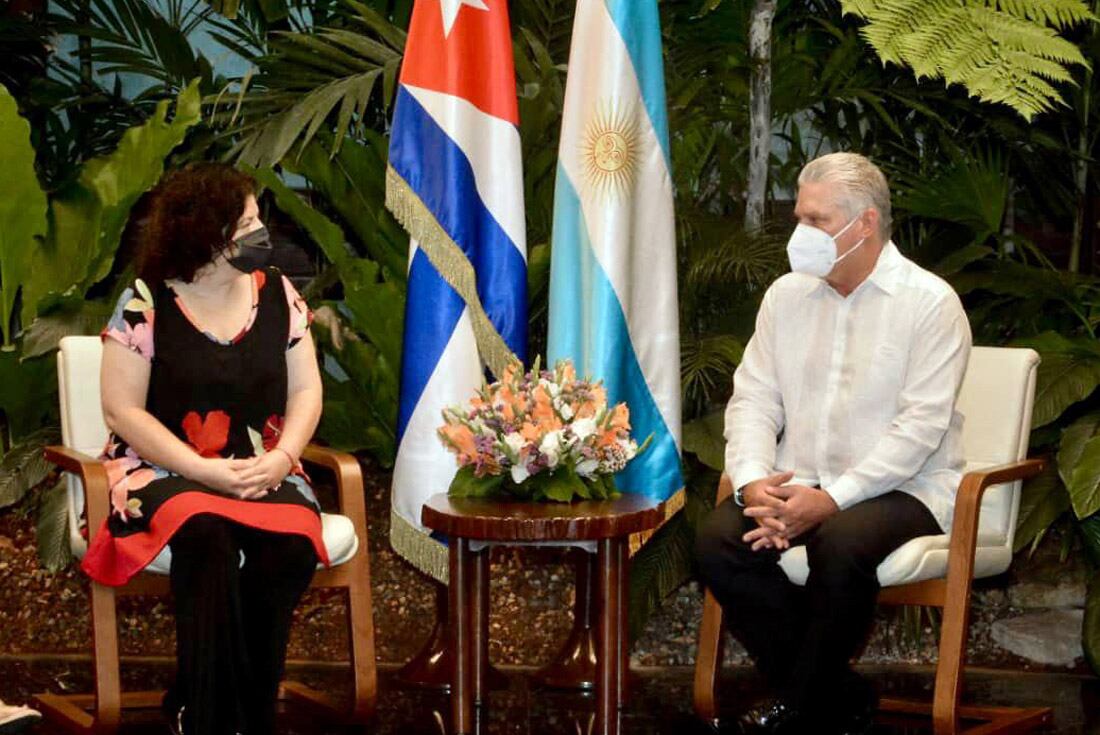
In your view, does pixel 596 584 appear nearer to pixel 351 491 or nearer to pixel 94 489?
pixel 351 491

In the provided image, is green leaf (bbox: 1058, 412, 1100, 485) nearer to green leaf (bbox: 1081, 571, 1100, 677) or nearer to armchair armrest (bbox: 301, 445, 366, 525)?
green leaf (bbox: 1081, 571, 1100, 677)

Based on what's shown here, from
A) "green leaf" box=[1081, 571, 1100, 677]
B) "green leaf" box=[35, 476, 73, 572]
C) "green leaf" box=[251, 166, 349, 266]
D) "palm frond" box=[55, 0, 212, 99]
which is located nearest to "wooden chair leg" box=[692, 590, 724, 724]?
"green leaf" box=[1081, 571, 1100, 677]

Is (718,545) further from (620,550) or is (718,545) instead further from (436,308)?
(436,308)

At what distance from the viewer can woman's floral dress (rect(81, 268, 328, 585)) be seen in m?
3.15

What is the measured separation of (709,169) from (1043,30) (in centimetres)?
174

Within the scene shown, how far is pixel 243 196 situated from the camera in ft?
11.0

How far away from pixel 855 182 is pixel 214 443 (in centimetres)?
149

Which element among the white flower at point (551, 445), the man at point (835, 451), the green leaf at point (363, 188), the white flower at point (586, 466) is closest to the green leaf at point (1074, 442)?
the man at point (835, 451)

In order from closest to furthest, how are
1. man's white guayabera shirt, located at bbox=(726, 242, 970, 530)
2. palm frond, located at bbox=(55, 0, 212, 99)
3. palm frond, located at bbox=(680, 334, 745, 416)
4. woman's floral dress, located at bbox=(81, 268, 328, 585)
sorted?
1. woman's floral dress, located at bbox=(81, 268, 328, 585)
2. man's white guayabera shirt, located at bbox=(726, 242, 970, 530)
3. palm frond, located at bbox=(680, 334, 745, 416)
4. palm frond, located at bbox=(55, 0, 212, 99)

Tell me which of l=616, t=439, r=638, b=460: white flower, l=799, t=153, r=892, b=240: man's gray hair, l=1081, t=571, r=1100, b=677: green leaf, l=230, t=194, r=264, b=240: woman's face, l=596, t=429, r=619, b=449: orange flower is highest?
l=799, t=153, r=892, b=240: man's gray hair

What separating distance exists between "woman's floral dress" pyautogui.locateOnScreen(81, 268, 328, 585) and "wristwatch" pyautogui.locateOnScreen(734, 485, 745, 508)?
2.96 feet

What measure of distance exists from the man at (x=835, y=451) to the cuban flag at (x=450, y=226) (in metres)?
0.73

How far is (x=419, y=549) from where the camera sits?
150 inches

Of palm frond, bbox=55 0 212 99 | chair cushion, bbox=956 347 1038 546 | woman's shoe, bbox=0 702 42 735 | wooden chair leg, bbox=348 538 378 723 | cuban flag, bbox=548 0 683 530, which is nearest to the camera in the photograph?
woman's shoe, bbox=0 702 42 735
